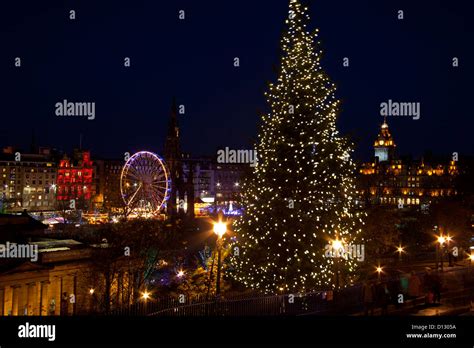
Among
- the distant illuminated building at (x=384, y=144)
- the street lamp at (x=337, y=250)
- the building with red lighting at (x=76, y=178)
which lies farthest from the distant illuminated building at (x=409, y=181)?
the street lamp at (x=337, y=250)

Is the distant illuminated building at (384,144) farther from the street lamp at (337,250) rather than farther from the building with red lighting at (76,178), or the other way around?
the street lamp at (337,250)

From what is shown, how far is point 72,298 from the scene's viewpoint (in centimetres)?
2847

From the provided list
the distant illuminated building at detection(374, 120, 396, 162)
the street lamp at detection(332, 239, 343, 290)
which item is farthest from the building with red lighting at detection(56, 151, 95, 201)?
the street lamp at detection(332, 239, 343, 290)

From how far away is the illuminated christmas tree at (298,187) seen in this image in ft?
63.5

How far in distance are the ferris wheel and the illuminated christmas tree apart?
36.8 meters

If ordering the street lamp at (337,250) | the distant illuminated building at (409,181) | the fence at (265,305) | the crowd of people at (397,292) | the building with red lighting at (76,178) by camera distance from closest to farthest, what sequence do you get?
the crowd of people at (397,292) → the fence at (265,305) → the street lamp at (337,250) → the building with red lighting at (76,178) → the distant illuminated building at (409,181)

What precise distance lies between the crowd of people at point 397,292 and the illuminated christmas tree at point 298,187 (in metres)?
1.92

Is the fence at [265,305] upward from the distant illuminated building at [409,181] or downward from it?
downward

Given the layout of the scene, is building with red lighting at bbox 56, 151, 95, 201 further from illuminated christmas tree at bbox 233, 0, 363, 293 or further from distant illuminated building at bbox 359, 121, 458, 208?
illuminated christmas tree at bbox 233, 0, 363, 293

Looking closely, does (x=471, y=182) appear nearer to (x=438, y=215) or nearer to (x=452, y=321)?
(x=438, y=215)

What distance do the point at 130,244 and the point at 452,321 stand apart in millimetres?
25842

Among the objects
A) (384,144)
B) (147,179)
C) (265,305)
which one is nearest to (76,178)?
(147,179)

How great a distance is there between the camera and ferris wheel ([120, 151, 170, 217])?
56.8m

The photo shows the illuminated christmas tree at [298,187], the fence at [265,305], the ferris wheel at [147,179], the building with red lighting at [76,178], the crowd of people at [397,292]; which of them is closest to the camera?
the crowd of people at [397,292]
